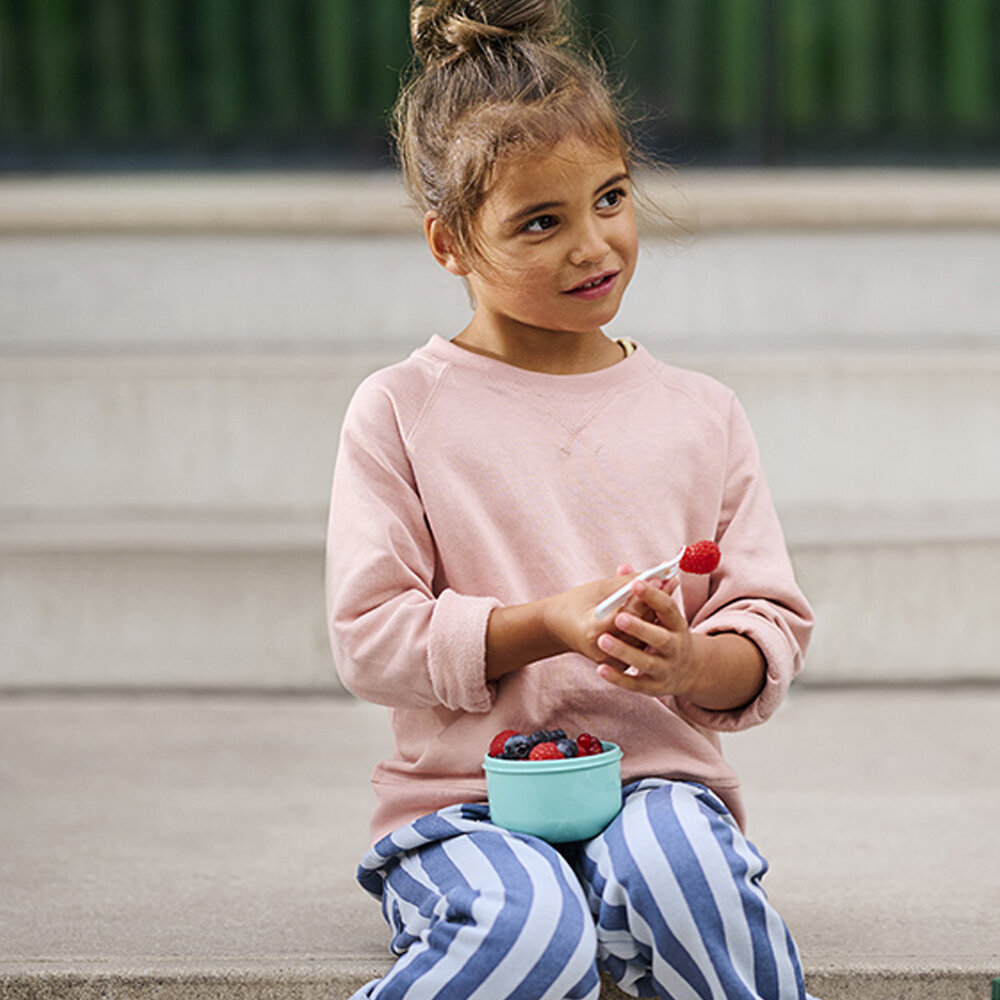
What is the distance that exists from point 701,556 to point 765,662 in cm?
18

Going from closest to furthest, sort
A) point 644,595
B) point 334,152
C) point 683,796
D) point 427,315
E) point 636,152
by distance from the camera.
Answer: point 644,595
point 683,796
point 636,152
point 427,315
point 334,152

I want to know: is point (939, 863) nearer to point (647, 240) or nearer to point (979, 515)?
point (979, 515)

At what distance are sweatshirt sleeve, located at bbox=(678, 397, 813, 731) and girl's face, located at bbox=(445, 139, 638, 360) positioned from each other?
210mm

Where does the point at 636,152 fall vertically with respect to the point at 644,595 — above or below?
above

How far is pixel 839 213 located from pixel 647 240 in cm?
42

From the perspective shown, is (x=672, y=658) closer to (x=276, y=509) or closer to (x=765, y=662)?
(x=765, y=662)

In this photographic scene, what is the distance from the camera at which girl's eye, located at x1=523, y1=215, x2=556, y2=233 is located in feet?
4.33

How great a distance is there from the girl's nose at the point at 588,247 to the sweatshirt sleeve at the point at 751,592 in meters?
0.24

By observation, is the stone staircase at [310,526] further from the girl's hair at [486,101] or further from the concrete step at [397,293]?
the girl's hair at [486,101]

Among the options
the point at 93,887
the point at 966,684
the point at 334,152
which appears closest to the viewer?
the point at 93,887

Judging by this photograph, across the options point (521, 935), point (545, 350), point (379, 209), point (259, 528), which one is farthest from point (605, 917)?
point (379, 209)

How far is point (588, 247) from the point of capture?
1.30 meters

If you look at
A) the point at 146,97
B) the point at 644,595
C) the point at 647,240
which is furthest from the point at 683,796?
the point at 146,97

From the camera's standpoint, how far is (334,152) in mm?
3594
